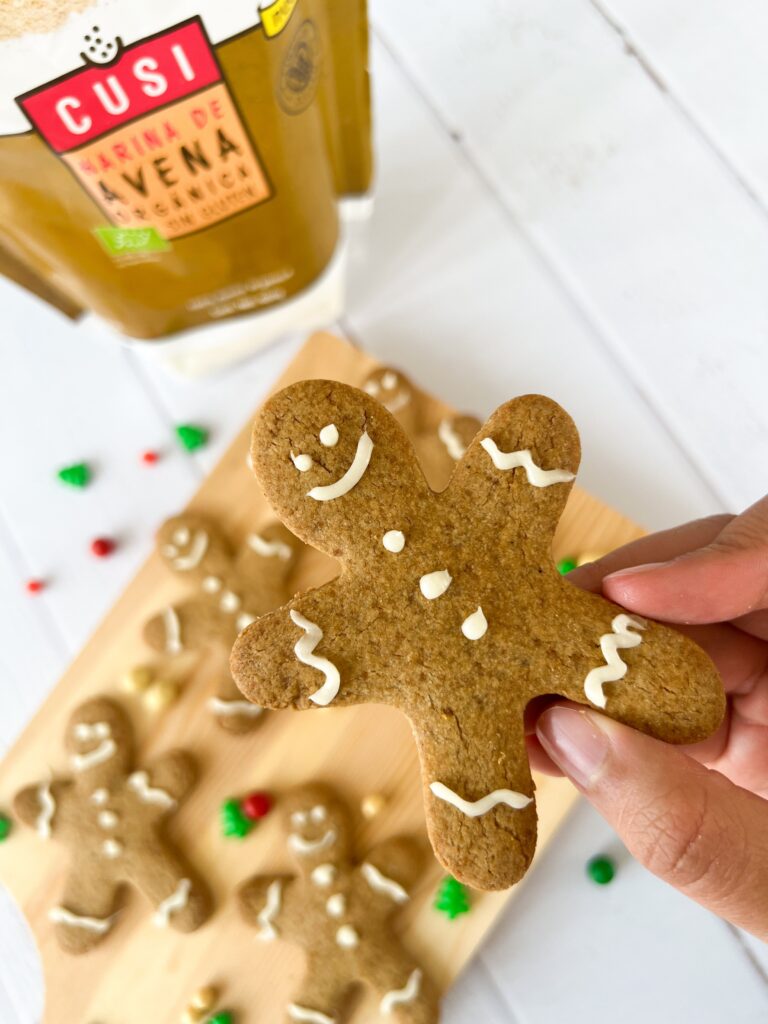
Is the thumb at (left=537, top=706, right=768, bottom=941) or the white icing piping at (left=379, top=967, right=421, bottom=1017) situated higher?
the thumb at (left=537, top=706, right=768, bottom=941)

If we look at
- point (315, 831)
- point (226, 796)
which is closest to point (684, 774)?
point (315, 831)

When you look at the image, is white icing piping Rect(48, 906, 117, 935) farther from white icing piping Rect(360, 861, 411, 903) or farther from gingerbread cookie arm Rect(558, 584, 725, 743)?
gingerbread cookie arm Rect(558, 584, 725, 743)

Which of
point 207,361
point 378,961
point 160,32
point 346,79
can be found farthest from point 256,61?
point 378,961

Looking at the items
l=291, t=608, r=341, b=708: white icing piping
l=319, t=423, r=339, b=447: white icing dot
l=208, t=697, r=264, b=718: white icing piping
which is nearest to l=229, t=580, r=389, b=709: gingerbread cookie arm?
l=291, t=608, r=341, b=708: white icing piping

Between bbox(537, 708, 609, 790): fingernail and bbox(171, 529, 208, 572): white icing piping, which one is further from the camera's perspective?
bbox(171, 529, 208, 572): white icing piping

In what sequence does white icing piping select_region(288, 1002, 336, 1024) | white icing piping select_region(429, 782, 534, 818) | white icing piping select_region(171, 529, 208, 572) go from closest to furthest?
white icing piping select_region(429, 782, 534, 818)
white icing piping select_region(288, 1002, 336, 1024)
white icing piping select_region(171, 529, 208, 572)

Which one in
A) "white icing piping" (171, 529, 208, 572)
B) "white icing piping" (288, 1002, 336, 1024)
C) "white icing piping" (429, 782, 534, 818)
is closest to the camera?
"white icing piping" (429, 782, 534, 818)
